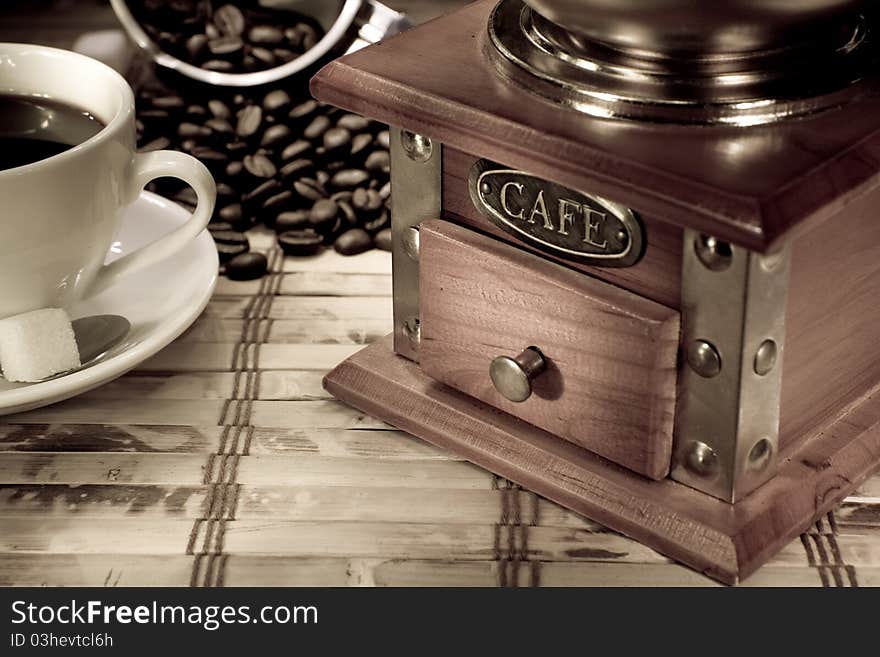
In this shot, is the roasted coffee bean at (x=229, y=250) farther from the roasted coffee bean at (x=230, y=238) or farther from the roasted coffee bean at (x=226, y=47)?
the roasted coffee bean at (x=226, y=47)

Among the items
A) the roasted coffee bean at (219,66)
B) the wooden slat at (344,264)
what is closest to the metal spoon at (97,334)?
the wooden slat at (344,264)

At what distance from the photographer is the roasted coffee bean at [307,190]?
1413 millimetres

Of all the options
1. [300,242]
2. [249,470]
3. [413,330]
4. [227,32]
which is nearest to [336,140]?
[300,242]

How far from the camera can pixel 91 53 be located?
163 centimetres

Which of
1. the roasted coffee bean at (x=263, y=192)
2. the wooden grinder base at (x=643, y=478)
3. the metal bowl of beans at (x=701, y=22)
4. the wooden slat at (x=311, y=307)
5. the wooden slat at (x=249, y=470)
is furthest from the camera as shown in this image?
the roasted coffee bean at (x=263, y=192)

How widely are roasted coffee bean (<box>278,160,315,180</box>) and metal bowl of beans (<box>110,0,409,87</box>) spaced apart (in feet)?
0.44

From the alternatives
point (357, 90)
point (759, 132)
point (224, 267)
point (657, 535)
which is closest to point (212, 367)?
point (224, 267)

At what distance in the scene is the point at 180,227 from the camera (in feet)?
3.92

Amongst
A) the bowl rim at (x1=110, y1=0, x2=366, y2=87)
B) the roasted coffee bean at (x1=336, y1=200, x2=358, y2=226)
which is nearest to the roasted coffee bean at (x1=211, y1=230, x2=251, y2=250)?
the roasted coffee bean at (x1=336, y1=200, x2=358, y2=226)

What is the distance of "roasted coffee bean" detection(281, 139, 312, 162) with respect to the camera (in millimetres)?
1427

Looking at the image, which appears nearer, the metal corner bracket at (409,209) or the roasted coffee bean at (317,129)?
the metal corner bracket at (409,209)

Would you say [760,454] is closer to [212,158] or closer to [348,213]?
[348,213]

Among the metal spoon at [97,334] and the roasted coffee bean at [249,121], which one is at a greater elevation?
the roasted coffee bean at [249,121]

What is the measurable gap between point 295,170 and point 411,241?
1.16ft
